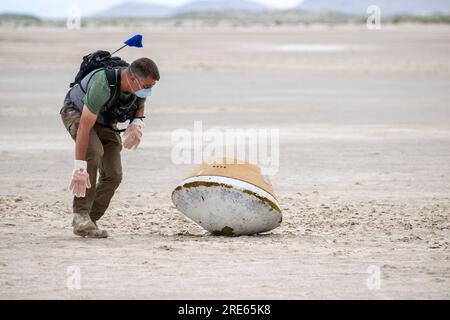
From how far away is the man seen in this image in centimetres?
802

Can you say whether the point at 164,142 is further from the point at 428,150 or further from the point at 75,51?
the point at 75,51

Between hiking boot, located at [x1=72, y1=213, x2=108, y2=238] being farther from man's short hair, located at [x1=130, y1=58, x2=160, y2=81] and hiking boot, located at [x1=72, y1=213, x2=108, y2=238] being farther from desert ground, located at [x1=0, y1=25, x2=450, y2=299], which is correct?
man's short hair, located at [x1=130, y1=58, x2=160, y2=81]

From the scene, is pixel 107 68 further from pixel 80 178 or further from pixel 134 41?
pixel 80 178

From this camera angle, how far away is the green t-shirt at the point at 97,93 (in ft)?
26.2

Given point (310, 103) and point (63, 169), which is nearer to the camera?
point (63, 169)

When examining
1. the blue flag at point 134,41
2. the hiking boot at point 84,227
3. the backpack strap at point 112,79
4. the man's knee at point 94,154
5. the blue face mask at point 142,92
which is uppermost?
the blue flag at point 134,41

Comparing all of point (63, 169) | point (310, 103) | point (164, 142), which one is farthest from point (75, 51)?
point (63, 169)

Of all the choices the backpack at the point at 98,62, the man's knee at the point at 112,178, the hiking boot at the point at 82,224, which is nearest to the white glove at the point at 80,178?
the hiking boot at the point at 82,224

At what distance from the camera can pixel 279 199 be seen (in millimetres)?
11203

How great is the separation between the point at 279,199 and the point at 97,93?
370cm

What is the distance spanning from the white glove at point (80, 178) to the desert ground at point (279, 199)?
457mm

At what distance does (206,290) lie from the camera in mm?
6961

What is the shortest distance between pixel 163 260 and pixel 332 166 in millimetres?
6222

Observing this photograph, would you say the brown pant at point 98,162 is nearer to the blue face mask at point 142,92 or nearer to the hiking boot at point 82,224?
the hiking boot at point 82,224
